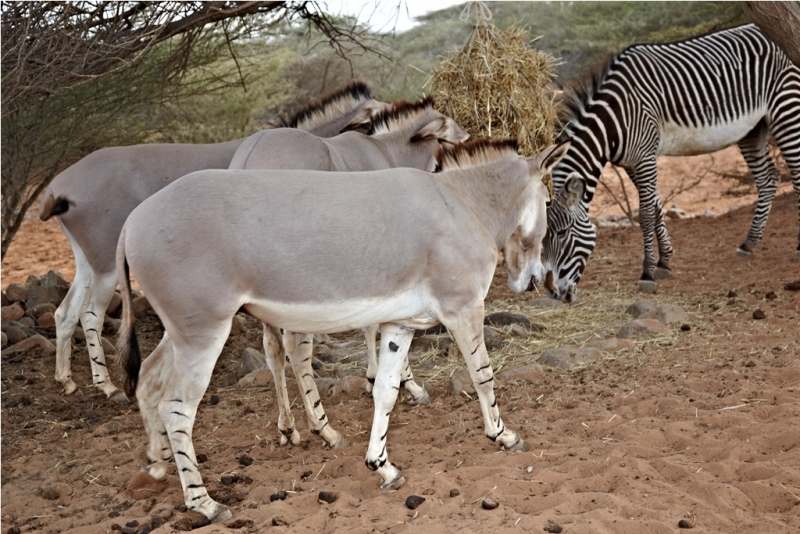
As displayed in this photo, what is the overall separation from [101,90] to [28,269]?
5.80m

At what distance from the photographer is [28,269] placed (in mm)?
12797

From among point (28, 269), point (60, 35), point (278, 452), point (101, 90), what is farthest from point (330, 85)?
point (278, 452)

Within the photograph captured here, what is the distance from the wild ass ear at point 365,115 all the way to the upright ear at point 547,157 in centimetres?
215

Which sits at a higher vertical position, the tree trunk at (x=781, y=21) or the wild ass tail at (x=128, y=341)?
the tree trunk at (x=781, y=21)

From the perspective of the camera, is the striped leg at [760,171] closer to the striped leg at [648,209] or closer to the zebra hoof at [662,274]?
the zebra hoof at [662,274]

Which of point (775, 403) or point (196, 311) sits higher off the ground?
point (196, 311)

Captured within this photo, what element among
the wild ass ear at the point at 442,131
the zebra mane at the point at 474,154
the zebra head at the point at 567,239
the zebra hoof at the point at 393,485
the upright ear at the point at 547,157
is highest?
the zebra mane at the point at 474,154

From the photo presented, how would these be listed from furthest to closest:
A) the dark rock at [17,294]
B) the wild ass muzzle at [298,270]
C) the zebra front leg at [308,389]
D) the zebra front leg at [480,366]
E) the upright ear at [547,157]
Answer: the dark rock at [17,294] → the zebra front leg at [308,389] → the upright ear at [547,157] → the zebra front leg at [480,366] → the wild ass muzzle at [298,270]

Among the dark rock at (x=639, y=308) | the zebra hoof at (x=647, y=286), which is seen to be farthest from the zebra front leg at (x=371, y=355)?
the zebra hoof at (x=647, y=286)

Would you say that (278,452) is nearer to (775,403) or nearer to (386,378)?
(386,378)

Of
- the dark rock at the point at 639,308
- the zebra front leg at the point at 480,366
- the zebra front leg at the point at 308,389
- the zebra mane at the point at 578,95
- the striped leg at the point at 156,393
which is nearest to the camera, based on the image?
the zebra front leg at the point at 480,366

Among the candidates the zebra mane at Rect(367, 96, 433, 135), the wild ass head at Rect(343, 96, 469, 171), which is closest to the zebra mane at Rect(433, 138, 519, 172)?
the wild ass head at Rect(343, 96, 469, 171)

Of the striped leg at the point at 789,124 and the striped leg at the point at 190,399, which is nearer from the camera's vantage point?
the striped leg at the point at 190,399

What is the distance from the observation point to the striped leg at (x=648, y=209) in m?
8.96
